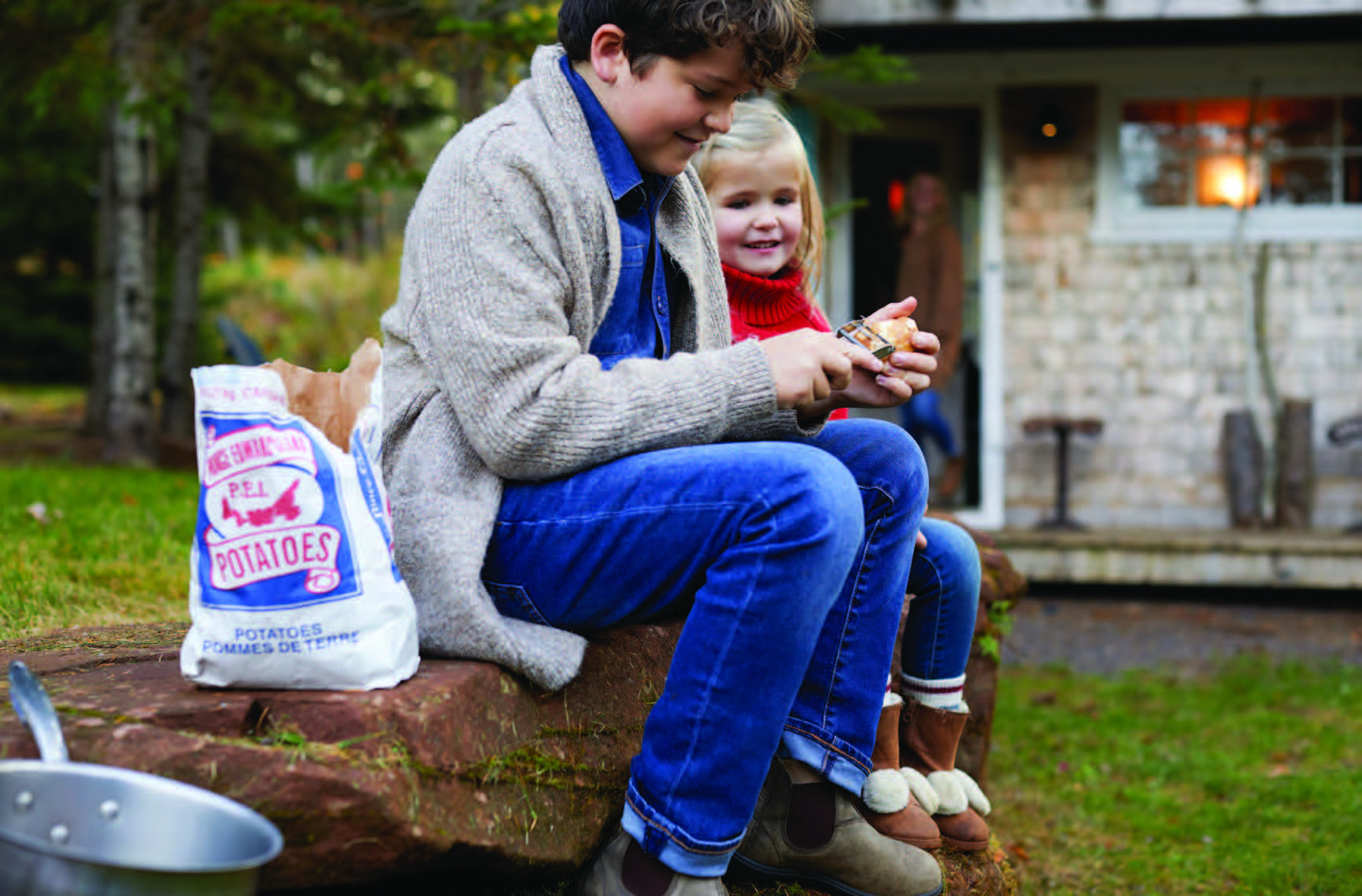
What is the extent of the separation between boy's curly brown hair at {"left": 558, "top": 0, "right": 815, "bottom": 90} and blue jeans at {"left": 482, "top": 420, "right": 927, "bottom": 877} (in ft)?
2.13

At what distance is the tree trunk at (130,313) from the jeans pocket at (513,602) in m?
7.55

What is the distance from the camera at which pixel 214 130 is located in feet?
37.7

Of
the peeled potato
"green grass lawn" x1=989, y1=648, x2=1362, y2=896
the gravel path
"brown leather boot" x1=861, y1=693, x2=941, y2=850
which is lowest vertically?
the gravel path

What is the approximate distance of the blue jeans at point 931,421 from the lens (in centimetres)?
809

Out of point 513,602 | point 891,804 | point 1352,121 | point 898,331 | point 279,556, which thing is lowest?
point 891,804

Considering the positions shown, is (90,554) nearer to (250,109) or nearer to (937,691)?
(937,691)

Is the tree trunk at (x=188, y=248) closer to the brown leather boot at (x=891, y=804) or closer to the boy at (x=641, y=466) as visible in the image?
the boy at (x=641, y=466)

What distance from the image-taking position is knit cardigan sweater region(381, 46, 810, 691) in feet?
6.37

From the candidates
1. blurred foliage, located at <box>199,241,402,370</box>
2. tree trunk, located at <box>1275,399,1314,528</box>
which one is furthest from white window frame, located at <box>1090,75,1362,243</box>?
blurred foliage, located at <box>199,241,402,370</box>

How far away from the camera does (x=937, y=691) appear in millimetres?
2740

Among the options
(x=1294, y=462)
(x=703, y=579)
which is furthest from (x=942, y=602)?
(x=1294, y=462)

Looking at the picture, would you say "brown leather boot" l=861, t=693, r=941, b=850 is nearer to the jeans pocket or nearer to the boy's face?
the jeans pocket

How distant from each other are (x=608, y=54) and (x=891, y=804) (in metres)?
1.46

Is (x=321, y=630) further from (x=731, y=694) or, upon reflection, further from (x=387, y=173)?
(x=387, y=173)
